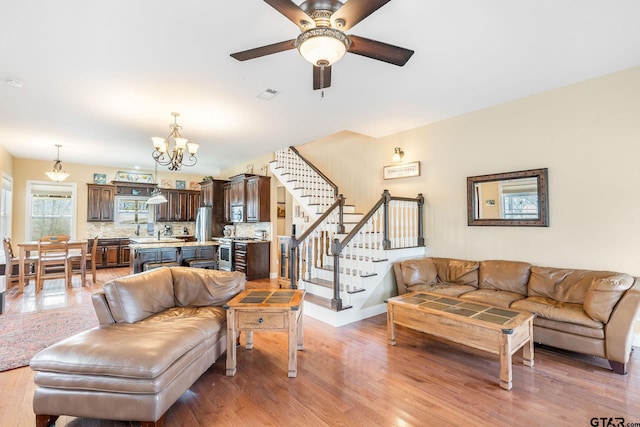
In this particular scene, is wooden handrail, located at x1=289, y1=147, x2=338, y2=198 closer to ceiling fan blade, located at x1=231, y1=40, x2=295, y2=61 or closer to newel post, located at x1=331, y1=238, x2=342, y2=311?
newel post, located at x1=331, y1=238, x2=342, y2=311

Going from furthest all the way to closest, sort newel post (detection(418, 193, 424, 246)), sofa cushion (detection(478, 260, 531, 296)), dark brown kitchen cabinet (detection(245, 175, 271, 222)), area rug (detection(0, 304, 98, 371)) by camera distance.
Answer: dark brown kitchen cabinet (detection(245, 175, 271, 222)) → newel post (detection(418, 193, 424, 246)) → sofa cushion (detection(478, 260, 531, 296)) → area rug (detection(0, 304, 98, 371))

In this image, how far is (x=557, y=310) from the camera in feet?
9.93

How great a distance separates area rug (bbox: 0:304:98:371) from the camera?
3.04 metres

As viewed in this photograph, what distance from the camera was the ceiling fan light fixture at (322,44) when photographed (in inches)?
75.2

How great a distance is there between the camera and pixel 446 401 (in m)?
2.29

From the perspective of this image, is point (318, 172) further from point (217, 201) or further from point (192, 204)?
point (192, 204)

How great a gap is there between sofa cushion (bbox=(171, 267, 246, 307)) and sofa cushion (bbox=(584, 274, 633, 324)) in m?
3.39

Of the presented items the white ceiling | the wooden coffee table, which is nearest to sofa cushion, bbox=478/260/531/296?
the wooden coffee table

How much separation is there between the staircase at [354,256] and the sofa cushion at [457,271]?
20.7 inches

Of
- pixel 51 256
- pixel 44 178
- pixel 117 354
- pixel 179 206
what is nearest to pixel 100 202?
pixel 44 178

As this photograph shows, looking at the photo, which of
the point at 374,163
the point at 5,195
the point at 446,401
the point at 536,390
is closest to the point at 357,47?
the point at 446,401

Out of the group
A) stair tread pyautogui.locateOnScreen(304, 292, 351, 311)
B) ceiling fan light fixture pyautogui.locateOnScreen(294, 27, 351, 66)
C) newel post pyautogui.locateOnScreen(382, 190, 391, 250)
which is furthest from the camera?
newel post pyautogui.locateOnScreen(382, 190, 391, 250)

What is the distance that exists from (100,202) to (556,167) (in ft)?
33.7

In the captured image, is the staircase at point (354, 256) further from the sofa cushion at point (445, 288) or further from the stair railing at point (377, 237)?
the sofa cushion at point (445, 288)
